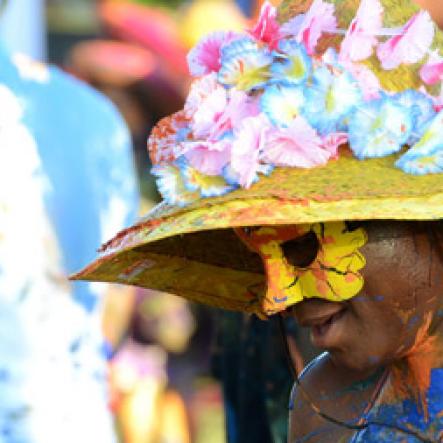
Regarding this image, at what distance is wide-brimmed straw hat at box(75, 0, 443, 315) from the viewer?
7.66 ft

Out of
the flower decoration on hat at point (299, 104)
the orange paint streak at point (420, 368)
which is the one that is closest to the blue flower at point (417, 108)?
the flower decoration on hat at point (299, 104)

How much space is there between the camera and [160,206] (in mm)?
2549

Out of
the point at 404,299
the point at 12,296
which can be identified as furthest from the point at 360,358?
the point at 12,296

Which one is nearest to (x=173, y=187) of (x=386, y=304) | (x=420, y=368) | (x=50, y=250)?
(x=386, y=304)

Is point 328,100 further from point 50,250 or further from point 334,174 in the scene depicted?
point 50,250

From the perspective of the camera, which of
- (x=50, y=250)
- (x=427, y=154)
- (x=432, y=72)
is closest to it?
(x=427, y=154)

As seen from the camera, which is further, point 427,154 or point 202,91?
point 202,91

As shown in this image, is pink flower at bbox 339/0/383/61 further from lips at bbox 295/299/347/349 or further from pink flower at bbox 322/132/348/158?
lips at bbox 295/299/347/349

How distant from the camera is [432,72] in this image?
2.48m

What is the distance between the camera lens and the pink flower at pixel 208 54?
8.21ft

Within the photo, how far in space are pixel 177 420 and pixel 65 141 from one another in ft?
8.99

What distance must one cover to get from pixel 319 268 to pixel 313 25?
1.36 feet

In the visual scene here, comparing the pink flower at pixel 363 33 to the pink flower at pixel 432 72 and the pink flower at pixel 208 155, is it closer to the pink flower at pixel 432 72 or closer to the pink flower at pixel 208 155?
the pink flower at pixel 432 72

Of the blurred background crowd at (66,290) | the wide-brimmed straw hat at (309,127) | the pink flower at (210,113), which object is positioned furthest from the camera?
the blurred background crowd at (66,290)
